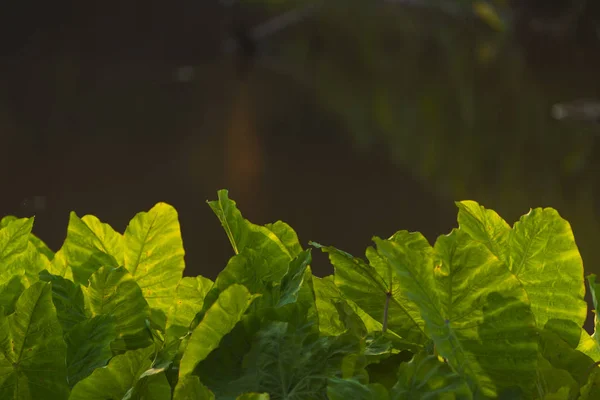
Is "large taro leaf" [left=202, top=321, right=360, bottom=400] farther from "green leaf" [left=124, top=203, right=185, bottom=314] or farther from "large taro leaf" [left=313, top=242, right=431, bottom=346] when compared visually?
"green leaf" [left=124, top=203, right=185, bottom=314]

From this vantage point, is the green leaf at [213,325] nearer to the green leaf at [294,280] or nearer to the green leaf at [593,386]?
the green leaf at [294,280]

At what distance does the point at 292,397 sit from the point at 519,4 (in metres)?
15.2

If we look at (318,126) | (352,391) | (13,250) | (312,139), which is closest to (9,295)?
(13,250)

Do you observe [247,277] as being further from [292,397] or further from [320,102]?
[320,102]

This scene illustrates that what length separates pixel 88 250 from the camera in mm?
584

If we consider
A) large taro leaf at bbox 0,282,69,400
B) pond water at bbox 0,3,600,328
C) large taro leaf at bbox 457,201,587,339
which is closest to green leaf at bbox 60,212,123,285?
large taro leaf at bbox 0,282,69,400

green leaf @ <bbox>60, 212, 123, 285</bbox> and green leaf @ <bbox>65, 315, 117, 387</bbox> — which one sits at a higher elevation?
green leaf @ <bbox>60, 212, 123, 285</bbox>

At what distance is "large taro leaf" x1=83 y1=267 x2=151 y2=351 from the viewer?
0.51 m

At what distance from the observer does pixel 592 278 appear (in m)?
0.44

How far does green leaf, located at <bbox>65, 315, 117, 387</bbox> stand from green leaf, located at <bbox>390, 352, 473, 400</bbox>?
176 millimetres

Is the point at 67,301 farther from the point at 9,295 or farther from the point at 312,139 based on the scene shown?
the point at 312,139

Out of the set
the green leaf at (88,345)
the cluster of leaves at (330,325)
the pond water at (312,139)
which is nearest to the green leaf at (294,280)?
the cluster of leaves at (330,325)

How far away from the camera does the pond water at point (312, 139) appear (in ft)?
15.3

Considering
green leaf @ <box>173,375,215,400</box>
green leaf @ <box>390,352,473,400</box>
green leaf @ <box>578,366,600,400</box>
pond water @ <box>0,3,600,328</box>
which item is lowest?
pond water @ <box>0,3,600,328</box>
